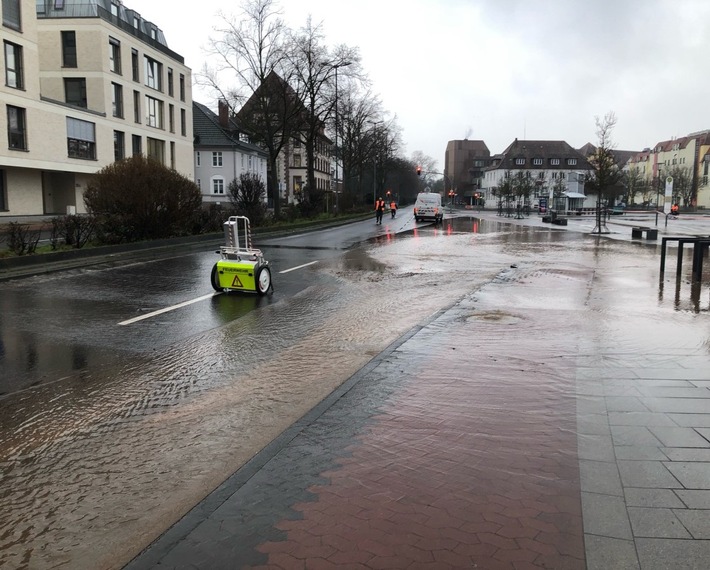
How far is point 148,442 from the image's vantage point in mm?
4371

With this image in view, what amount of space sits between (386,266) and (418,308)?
6065 mm

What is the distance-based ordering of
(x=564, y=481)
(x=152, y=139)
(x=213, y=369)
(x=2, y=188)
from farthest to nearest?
(x=152, y=139), (x=2, y=188), (x=213, y=369), (x=564, y=481)

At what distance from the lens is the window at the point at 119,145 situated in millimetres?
46031

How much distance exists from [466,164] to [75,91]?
430 feet

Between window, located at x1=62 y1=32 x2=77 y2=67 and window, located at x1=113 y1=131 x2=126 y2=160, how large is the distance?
218 inches

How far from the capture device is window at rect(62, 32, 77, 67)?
43.9 meters

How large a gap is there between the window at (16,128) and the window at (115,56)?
11079 mm

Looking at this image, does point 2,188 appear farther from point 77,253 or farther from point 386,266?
point 386,266

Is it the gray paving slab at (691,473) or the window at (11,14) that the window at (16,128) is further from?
the gray paving slab at (691,473)

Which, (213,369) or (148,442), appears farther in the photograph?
(213,369)

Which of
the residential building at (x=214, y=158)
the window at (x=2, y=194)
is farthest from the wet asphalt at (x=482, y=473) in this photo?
the residential building at (x=214, y=158)

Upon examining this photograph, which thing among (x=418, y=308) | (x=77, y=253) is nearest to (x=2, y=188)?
(x=77, y=253)

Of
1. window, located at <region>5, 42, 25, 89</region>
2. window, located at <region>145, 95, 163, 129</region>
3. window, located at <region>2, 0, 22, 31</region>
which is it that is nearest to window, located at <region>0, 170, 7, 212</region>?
window, located at <region>5, 42, 25, 89</region>

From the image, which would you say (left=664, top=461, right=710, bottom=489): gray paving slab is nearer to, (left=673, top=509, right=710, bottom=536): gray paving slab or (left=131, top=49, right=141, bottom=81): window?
(left=673, top=509, right=710, bottom=536): gray paving slab
